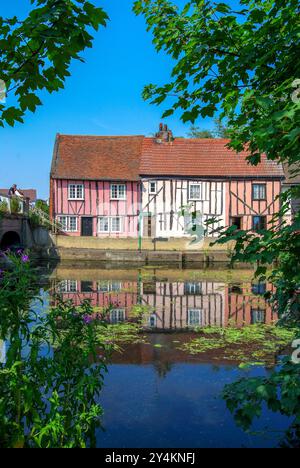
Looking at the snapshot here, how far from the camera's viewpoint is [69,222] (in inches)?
1281

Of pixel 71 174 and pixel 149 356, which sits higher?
pixel 71 174

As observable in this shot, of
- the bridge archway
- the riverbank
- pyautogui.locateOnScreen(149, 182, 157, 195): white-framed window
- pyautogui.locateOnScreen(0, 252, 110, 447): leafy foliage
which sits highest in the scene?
pyautogui.locateOnScreen(149, 182, 157, 195): white-framed window

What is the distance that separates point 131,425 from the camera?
4.97 metres

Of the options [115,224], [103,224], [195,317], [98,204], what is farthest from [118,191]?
[195,317]

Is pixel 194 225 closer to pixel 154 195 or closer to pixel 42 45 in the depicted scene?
pixel 42 45

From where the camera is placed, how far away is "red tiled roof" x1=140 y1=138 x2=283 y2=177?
32531 millimetres

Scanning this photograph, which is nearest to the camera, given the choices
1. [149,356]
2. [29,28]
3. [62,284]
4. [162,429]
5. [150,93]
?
[29,28]

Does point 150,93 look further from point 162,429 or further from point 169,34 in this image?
point 162,429

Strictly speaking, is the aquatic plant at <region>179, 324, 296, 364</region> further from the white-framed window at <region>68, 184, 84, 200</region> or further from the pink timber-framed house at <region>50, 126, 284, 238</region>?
the white-framed window at <region>68, 184, 84, 200</region>

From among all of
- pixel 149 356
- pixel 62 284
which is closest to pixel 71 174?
pixel 62 284

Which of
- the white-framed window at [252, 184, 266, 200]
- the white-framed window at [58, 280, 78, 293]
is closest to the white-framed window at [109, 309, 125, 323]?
the white-framed window at [58, 280, 78, 293]

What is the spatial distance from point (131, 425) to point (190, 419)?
791mm

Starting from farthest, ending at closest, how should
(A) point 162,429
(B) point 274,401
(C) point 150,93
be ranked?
(A) point 162,429 → (C) point 150,93 → (B) point 274,401

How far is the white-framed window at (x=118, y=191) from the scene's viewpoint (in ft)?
107
